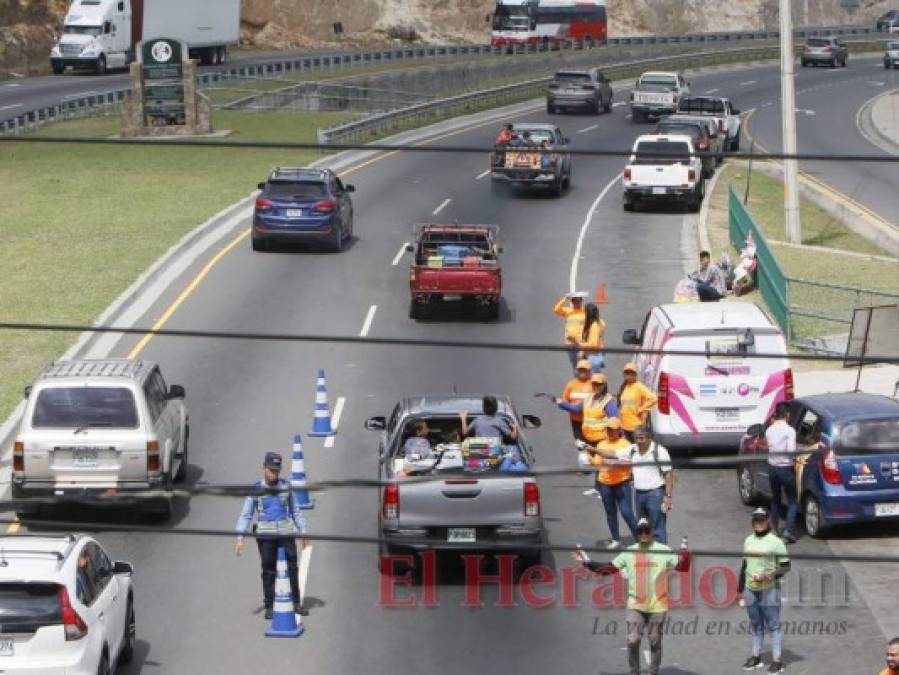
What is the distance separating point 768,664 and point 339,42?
96.1 meters

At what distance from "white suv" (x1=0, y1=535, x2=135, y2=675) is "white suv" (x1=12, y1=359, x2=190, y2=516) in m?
4.72

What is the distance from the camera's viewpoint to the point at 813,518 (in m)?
21.0

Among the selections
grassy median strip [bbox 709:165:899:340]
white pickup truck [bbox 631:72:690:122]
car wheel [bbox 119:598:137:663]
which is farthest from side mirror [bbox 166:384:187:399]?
white pickup truck [bbox 631:72:690:122]

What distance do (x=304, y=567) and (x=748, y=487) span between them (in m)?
5.59

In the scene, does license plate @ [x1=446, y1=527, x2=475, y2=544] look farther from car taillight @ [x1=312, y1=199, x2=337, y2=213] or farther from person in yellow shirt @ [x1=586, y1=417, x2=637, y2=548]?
car taillight @ [x1=312, y1=199, x2=337, y2=213]

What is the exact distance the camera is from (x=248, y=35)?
356 ft

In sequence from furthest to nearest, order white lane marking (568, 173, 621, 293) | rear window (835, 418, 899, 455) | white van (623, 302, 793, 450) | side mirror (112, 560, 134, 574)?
white lane marking (568, 173, 621, 293) < white van (623, 302, 793, 450) < rear window (835, 418, 899, 455) < side mirror (112, 560, 134, 574)

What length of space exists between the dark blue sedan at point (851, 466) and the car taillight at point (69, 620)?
8.35 meters

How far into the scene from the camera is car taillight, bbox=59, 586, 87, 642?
49.3 ft

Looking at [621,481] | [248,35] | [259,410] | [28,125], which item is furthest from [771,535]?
[248,35]

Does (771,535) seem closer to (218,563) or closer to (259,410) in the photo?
(218,563)

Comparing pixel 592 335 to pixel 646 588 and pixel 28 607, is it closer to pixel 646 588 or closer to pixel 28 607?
pixel 646 588

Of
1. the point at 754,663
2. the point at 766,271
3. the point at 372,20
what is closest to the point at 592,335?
the point at 766,271

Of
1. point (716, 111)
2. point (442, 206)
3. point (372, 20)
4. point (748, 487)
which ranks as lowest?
→ point (748, 487)
